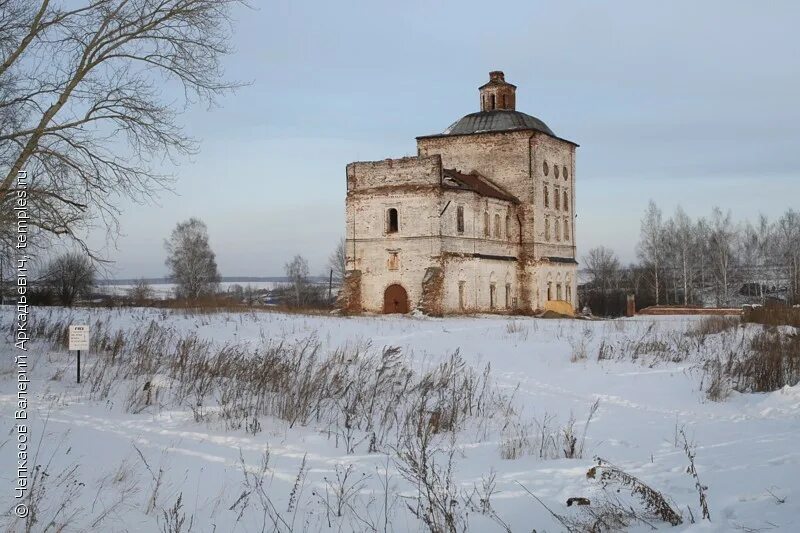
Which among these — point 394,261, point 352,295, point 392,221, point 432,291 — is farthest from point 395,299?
point 392,221

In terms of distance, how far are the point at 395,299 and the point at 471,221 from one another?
5106 millimetres

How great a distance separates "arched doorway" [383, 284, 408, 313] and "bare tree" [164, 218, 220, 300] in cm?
2562

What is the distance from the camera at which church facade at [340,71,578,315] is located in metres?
32.7

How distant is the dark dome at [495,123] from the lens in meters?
37.9

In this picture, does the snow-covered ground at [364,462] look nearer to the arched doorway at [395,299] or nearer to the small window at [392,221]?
the arched doorway at [395,299]

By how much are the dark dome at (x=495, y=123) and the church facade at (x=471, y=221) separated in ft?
0.20

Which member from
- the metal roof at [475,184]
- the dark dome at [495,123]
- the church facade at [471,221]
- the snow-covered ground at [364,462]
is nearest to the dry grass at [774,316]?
the snow-covered ground at [364,462]

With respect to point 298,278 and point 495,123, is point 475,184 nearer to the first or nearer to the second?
point 495,123

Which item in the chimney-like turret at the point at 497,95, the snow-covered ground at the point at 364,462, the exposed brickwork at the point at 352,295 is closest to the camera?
the snow-covered ground at the point at 364,462

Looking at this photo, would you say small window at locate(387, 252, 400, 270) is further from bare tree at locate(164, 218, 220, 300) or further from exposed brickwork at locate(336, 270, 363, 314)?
bare tree at locate(164, 218, 220, 300)

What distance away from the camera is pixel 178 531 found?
4270 millimetres

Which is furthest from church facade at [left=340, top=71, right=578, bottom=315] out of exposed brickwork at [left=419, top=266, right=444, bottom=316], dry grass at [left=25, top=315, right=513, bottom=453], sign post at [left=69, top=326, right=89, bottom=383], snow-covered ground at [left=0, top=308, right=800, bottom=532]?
sign post at [left=69, top=326, right=89, bottom=383]

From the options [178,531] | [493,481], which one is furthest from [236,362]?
[178,531]

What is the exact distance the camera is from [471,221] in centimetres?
3403
